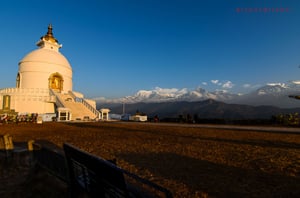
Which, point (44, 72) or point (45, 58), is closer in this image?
point (44, 72)

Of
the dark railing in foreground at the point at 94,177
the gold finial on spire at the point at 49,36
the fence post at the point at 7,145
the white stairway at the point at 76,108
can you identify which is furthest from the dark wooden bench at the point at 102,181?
the gold finial on spire at the point at 49,36

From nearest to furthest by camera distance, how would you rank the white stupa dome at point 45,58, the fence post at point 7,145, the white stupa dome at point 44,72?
the fence post at point 7,145
the white stupa dome at point 44,72
the white stupa dome at point 45,58

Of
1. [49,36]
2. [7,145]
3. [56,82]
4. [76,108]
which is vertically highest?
[49,36]

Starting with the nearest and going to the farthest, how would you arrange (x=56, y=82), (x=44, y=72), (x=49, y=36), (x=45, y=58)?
(x=44, y=72) < (x=56, y=82) < (x=45, y=58) < (x=49, y=36)

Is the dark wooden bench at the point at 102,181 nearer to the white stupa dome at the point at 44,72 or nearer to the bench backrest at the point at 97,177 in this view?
the bench backrest at the point at 97,177

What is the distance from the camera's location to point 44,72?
36531mm

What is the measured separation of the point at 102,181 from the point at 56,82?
130ft

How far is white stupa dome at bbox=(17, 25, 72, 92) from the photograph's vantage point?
119 feet

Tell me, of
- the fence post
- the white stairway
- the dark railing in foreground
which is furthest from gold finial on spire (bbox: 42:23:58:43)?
the dark railing in foreground

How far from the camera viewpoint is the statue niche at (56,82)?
36575 millimetres

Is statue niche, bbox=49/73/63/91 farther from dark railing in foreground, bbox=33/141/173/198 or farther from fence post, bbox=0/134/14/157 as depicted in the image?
dark railing in foreground, bbox=33/141/173/198

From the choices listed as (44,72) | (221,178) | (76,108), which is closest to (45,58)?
(44,72)

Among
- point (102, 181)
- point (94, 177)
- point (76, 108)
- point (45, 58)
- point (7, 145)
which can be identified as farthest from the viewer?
point (45, 58)

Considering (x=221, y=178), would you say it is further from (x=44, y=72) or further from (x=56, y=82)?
(x=44, y=72)
